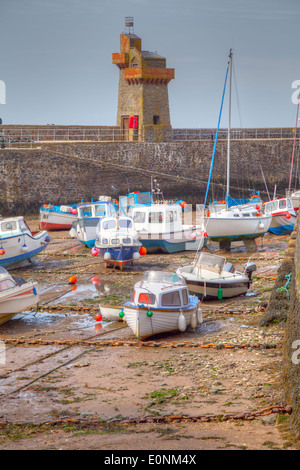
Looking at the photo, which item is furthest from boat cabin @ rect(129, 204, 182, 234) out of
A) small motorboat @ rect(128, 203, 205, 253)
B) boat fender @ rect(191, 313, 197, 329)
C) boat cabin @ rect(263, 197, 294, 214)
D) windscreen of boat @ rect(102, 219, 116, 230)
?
boat fender @ rect(191, 313, 197, 329)

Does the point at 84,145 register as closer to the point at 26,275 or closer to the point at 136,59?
the point at 136,59

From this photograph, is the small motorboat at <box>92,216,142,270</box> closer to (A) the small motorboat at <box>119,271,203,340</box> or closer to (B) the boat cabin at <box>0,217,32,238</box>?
(B) the boat cabin at <box>0,217,32,238</box>

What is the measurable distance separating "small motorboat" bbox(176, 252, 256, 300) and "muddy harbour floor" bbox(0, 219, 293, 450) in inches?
13.7

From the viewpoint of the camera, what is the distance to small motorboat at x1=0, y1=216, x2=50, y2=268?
21391 millimetres

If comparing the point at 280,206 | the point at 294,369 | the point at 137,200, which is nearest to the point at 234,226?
the point at 280,206

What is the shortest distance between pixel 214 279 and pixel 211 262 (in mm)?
767

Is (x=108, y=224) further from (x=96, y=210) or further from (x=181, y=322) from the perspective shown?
(x=181, y=322)

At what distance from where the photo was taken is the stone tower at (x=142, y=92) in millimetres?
44000

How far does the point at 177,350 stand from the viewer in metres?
12.4

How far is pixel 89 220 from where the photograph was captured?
2572cm

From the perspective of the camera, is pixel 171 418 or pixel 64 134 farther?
pixel 64 134

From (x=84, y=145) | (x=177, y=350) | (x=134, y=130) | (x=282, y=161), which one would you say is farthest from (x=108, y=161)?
(x=177, y=350)

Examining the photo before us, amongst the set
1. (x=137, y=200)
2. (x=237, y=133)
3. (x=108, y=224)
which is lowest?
(x=108, y=224)

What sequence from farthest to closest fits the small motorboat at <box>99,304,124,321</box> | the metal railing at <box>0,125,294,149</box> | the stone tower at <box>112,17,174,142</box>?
the stone tower at <box>112,17,174,142</box> < the metal railing at <box>0,125,294,149</box> < the small motorboat at <box>99,304,124,321</box>
